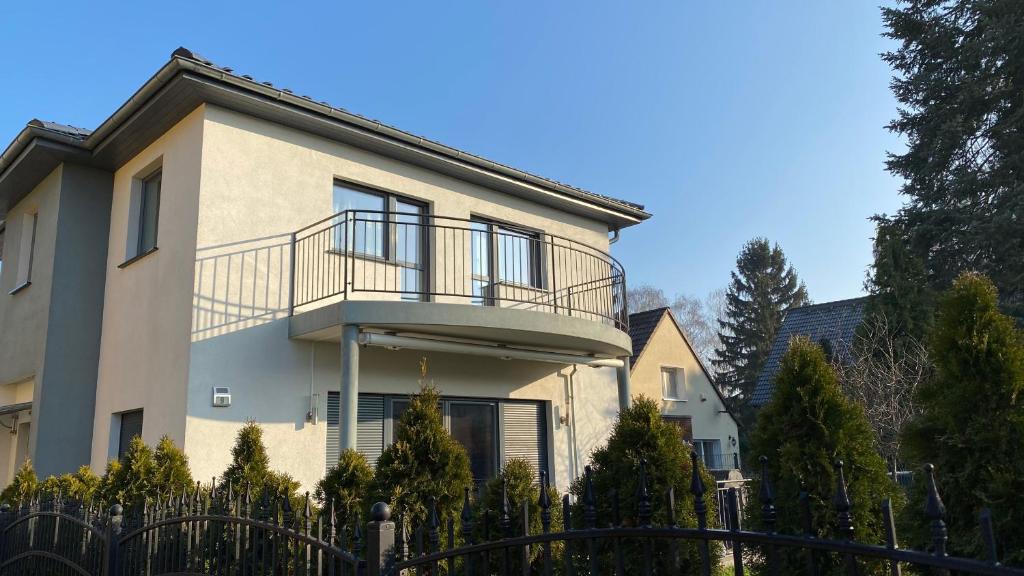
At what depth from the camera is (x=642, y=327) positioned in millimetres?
24750

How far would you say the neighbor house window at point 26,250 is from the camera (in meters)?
12.6

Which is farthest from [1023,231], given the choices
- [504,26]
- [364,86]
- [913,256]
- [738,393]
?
[738,393]

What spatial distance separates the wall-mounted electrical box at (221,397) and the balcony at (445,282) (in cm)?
112

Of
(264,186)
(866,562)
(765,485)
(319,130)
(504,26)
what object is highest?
(504,26)

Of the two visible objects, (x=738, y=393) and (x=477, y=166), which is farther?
(x=738, y=393)

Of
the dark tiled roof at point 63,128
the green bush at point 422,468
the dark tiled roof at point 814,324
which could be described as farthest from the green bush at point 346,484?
the dark tiled roof at point 814,324

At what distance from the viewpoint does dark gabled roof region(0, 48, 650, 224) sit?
30.0ft

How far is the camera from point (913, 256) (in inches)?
701

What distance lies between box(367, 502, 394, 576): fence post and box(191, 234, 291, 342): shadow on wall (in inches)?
254

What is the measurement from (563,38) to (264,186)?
18.8 feet

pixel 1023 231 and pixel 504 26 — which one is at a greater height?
pixel 504 26

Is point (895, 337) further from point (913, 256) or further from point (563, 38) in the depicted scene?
point (563, 38)

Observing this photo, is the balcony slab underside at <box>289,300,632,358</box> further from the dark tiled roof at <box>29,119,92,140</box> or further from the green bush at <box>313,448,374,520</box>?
the dark tiled roof at <box>29,119,92,140</box>

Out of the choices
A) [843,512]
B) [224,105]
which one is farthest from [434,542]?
→ [224,105]
